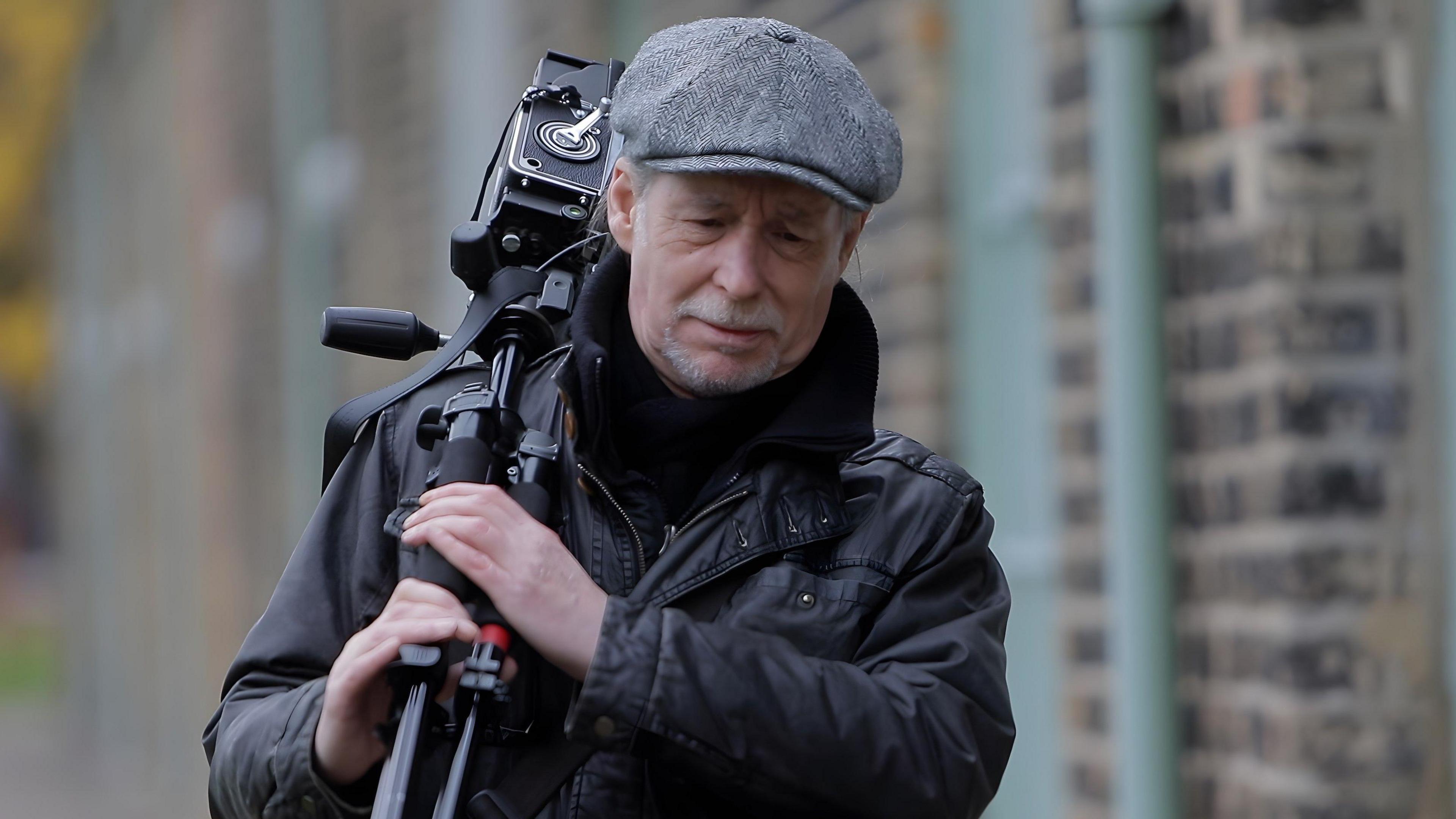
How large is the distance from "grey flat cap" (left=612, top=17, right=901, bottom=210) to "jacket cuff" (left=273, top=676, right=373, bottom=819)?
64 centimetres

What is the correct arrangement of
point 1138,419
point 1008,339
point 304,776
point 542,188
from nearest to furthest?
point 304,776
point 542,188
point 1138,419
point 1008,339

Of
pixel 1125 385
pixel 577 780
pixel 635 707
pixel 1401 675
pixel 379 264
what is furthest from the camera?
pixel 379 264

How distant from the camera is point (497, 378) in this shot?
216cm

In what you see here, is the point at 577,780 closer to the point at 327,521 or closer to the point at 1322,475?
the point at 327,521

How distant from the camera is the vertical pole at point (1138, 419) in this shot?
345cm

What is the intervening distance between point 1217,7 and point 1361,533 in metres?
0.90

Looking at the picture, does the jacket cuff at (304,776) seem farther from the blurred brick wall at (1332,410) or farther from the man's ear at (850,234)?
the blurred brick wall at (1332,410)

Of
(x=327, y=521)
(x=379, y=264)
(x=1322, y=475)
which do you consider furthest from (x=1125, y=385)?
(x=379, y=264)

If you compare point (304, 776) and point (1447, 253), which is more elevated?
point (1447, 253)

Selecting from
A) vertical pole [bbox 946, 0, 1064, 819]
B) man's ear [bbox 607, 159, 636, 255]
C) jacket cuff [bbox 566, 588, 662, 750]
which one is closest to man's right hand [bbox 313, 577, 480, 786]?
jacket cuff [bbox 566, 588, 662, 750]

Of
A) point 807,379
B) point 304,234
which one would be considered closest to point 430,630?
point 807,379

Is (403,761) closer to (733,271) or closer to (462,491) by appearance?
(462,491)

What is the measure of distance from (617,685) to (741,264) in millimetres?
452

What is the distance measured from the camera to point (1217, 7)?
3334 millimetres
